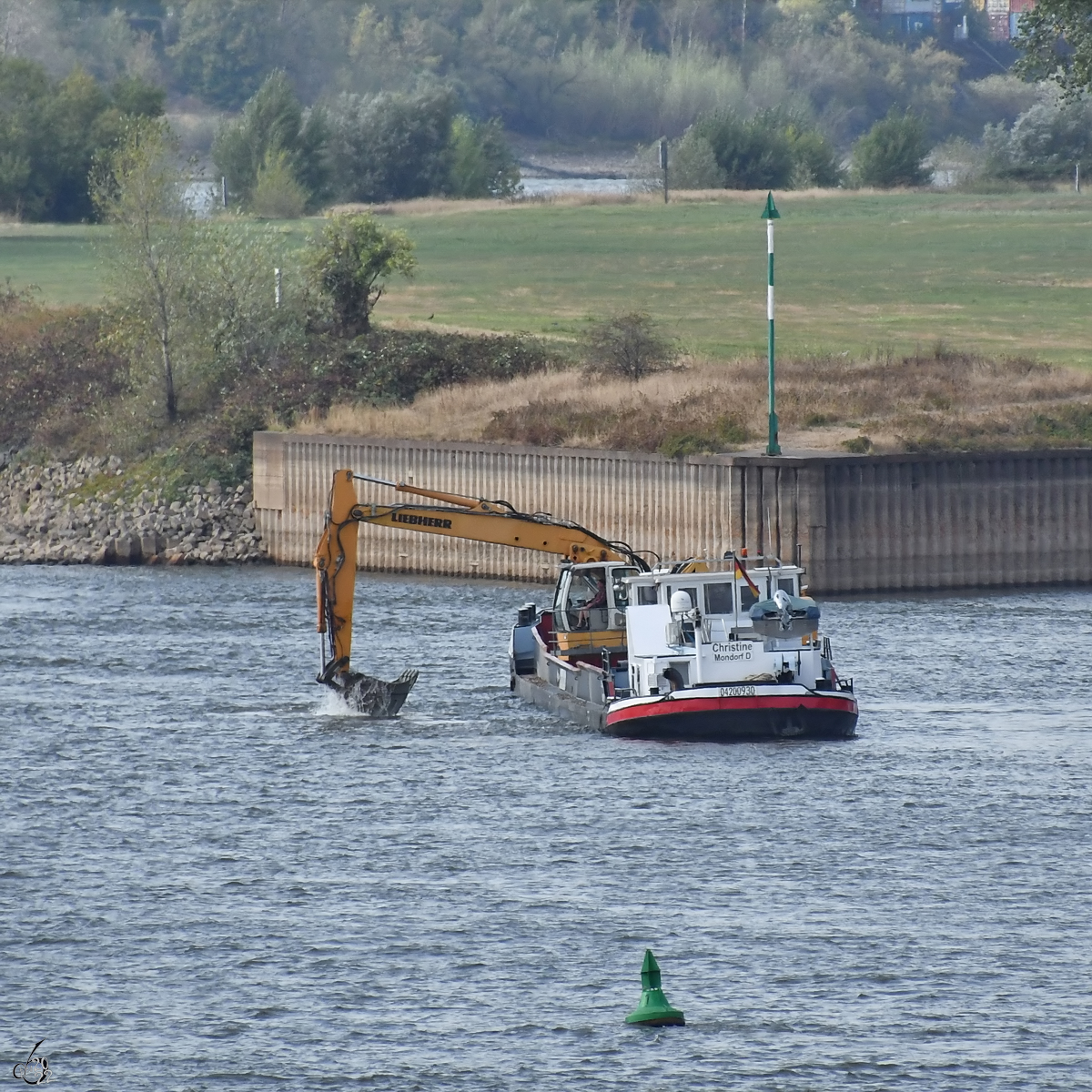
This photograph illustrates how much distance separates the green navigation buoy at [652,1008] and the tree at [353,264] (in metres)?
73.7

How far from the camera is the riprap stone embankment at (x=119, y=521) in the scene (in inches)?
3398

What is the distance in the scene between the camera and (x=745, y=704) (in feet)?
154

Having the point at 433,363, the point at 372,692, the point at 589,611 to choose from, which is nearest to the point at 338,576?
the point at 372,692

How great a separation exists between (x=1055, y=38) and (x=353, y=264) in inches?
1386

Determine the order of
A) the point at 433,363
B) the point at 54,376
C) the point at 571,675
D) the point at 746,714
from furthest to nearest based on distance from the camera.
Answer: the point at 54,376
the point at 433,363
the point at 571,675
the point at 746,714

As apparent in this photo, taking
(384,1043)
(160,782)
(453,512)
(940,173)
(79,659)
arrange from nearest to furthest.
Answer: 1. (384,1043)
2. (160,782)
3. (453,512)
4. (79,659)
5. (940,173)

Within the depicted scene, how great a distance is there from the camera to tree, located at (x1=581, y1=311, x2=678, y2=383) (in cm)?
9200

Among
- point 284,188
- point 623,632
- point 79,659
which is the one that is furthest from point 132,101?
point 623,632

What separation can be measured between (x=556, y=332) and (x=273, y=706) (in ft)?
170

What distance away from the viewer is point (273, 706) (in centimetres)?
5444

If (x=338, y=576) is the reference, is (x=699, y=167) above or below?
above

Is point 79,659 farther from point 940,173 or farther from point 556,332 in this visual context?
point 940,173

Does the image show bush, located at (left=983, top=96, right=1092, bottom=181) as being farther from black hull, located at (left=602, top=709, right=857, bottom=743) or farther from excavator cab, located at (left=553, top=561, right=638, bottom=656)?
black hull, located at (left=602, top=709, right=857, bottom=743)

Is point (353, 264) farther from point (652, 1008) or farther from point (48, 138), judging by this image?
point (652, 1008)
